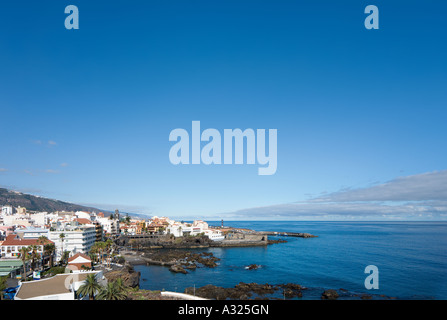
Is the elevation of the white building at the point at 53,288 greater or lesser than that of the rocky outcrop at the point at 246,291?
greater

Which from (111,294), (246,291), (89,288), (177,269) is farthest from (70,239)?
(246,291)

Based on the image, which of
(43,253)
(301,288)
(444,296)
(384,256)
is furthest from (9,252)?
(384,256)

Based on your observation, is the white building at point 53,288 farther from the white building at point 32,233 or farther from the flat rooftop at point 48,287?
the white building at point 32,233

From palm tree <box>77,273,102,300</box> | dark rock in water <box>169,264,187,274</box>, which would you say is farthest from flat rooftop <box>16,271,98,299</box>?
dark rock in water <box>169,264,187,274</box>

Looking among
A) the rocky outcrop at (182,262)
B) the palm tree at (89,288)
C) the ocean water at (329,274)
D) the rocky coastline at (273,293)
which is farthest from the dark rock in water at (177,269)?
the palm tree at (89,288)

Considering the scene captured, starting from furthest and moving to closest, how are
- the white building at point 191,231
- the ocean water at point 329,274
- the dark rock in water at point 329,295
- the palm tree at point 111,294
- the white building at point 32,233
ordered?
the white building at point 191,231
the white building at point 32,233
the ocean water at point 329,274
the dark rock in water at point 329,295
the palm tree at point 111,294

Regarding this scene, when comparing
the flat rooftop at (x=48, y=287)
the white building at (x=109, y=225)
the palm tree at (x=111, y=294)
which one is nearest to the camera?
the flat rooftop at (x=48, y=287)

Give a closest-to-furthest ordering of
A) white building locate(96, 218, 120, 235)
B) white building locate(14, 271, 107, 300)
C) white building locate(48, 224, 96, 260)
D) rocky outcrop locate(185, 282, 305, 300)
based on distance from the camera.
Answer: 1. white building locate(14, 271, 107, 300)
2. rocky outcrop locate(185, 282, 305, 300)
3. white building locate(48, 224, 96, 260)
4. white building locate(96, 218, 120, 235)

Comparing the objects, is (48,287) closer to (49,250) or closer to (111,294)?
(111,294)

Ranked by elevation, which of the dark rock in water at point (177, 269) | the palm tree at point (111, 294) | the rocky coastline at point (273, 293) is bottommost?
the dark rock in water at point (177, 269)

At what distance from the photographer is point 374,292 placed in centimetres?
3466

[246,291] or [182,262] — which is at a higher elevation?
[246,291]

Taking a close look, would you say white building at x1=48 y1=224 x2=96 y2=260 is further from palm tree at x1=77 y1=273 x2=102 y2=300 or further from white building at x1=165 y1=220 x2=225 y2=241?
white building at x1=165 y1=220 x2=225 y2=241

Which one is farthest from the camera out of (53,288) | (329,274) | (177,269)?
(177,269)
